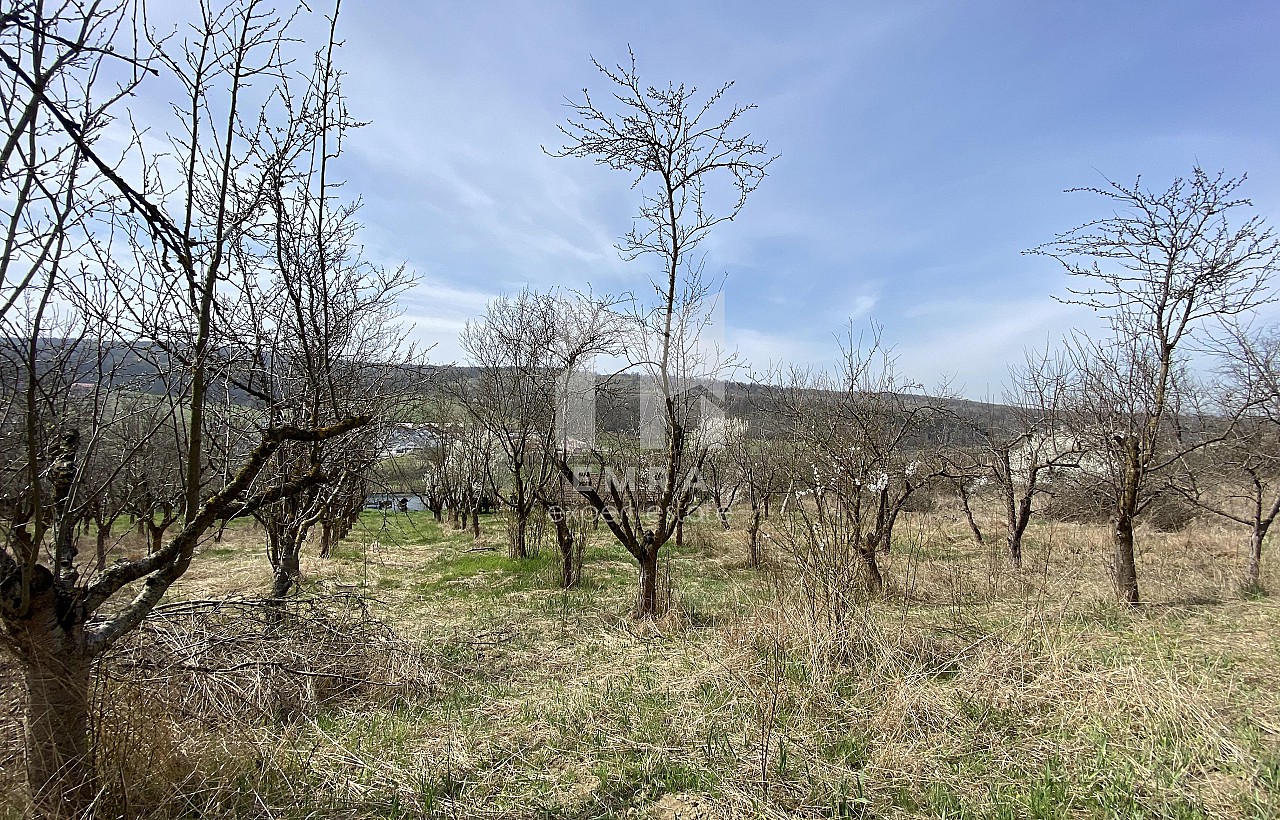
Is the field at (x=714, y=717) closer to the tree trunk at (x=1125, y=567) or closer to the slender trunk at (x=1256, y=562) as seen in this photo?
the tree trunk at (x=1125, y=567)

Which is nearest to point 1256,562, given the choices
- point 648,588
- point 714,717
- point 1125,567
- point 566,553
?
point 1125,567

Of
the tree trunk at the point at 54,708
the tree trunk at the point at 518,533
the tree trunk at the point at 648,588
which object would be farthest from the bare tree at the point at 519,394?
the tree trunk at the point at 54,708

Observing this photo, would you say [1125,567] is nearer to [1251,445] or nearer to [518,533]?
[1251,445]

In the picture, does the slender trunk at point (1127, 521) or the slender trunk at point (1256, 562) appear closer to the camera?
the slender trunk at point (1127, 521)

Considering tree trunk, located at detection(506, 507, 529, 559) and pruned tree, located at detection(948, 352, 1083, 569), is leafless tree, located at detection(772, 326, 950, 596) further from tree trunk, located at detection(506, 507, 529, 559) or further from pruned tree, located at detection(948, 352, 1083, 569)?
tree trunk, located at detection(506, 507, 529, 559)

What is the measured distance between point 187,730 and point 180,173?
284 centimetres

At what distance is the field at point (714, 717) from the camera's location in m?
2.62

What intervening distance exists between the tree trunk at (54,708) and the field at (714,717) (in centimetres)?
11

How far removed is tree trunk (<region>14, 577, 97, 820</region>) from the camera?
2049 millimetres

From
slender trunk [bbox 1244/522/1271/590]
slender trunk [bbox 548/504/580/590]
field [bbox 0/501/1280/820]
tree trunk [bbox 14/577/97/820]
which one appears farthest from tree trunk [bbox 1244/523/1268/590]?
tree trunk [bbox 14/577/97/820]

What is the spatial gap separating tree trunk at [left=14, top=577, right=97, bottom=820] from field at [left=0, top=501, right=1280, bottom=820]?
108mm

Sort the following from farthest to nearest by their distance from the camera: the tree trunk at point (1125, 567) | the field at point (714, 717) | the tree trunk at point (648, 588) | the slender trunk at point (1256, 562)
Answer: the slender trunk at point (1256, 562) < the tree trunk at point (648, 588) < the tree trunk at point (1125, 567) < the field at point (714, 717)

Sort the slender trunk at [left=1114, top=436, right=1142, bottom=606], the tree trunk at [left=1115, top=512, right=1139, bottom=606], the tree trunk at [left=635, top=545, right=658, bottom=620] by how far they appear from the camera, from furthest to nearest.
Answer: the tree trunk at [left=635, top=545, right=658, bottom=620] < the tree trunk at [left=1115, top=512, right=1139, bottom=606] < the slender trunk at [left=1114, top=436, right=1142, bottom=606]

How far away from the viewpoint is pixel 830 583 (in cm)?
457
